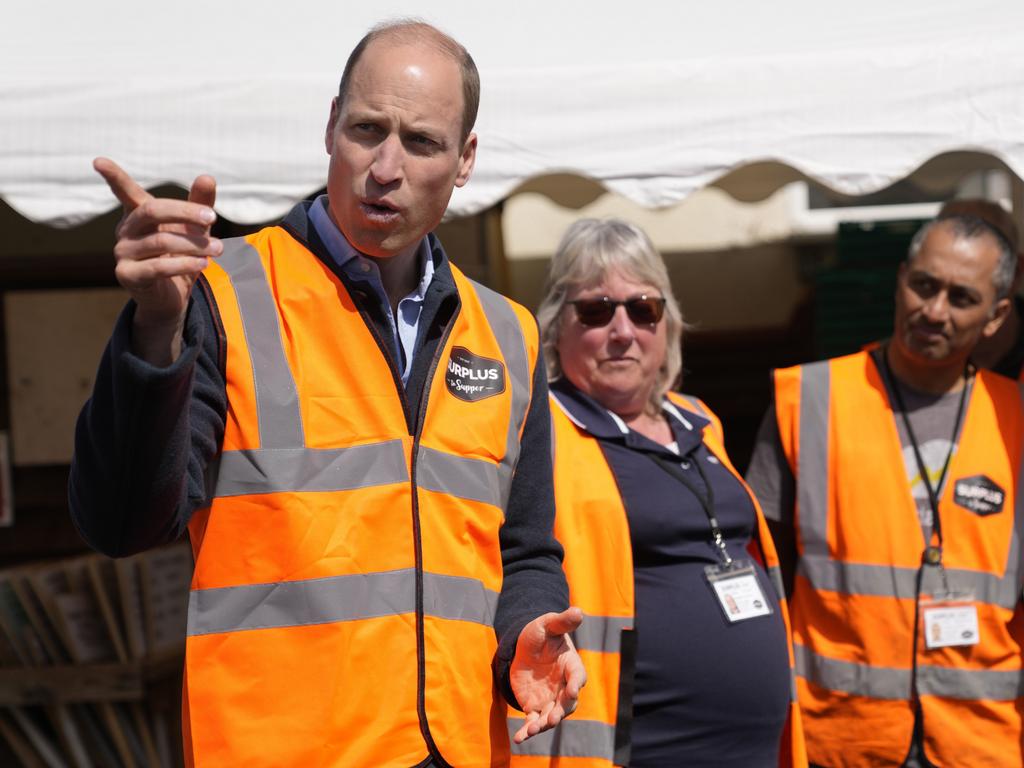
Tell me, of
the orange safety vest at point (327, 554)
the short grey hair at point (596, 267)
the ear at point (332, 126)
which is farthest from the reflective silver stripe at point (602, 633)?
the ear at point (332, 126)

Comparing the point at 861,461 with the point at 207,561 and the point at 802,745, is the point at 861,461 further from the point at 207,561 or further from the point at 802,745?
the point at 207,561

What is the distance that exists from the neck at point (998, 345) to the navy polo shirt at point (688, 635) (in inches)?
46.1

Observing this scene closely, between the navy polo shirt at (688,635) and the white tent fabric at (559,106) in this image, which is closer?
the navy polo shirt at (688,635)

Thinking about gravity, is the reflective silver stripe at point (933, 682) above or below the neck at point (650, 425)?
below

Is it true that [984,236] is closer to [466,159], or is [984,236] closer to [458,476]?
[466,159]

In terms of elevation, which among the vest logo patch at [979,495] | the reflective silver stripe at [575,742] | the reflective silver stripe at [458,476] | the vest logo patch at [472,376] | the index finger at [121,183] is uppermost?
the index finger at [121,183]

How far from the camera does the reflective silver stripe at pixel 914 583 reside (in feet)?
8.98

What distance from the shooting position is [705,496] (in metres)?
2.60

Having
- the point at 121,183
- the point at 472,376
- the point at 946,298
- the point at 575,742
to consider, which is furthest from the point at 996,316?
the point at 121,183

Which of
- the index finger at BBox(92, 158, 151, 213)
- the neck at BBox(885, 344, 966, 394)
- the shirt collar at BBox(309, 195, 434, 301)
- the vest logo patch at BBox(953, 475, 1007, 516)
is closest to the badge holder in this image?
the vest logo patch at BBox(953, 475, 1007, 516)

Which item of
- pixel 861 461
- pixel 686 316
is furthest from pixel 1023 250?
pixel 861 461

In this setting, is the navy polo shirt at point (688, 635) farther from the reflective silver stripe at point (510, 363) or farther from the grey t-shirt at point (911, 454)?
the reflective silver stripe at point (510, 363)

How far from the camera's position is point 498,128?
2.72 meters

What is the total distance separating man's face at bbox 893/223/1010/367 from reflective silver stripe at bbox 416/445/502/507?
1543 mm
